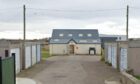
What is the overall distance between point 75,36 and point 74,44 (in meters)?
4.51

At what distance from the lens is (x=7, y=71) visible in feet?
35.3

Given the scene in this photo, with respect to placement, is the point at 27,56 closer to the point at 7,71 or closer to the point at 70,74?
the point at 70,74

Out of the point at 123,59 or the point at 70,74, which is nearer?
the point at 70,74

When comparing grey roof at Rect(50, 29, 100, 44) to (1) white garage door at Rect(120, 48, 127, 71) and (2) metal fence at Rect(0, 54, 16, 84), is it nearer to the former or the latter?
(1) white garage door at Rect(120, 48, 127, 71)

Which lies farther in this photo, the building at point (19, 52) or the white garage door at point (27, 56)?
the white garage door at point (27, 56)

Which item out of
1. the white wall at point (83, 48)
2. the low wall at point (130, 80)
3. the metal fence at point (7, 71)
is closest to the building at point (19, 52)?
the low wall at point (130, 80)

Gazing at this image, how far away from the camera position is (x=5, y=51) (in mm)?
27703

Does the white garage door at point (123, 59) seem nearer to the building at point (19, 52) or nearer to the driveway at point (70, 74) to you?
the driveway at point (70, 74)

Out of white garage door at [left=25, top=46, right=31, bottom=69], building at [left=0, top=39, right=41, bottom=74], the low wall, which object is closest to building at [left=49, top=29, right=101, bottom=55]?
building at [left=0, top=39, right=41, bottom=74]

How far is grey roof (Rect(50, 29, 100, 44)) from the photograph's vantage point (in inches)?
2877

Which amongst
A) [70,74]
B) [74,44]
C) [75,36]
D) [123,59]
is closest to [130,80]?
[70,74]

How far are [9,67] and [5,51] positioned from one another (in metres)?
16.9

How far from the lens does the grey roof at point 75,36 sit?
73.1 metres

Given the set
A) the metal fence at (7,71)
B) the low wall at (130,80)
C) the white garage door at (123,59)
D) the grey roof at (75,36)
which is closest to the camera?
the metal fence at (7,71)
